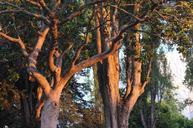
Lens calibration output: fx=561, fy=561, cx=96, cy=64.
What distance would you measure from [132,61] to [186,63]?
18375 mm

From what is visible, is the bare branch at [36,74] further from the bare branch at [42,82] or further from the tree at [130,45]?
the tree at [130,45]

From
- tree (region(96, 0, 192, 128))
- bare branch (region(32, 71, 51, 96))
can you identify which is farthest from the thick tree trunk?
tree (region(96, 0, 192, 128))

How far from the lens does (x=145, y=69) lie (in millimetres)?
24328

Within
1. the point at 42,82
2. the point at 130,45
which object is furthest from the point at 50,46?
the point at 130,45

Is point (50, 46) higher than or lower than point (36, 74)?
higher

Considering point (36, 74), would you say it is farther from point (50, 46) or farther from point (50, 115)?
point (50, 115)

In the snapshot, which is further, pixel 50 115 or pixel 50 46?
pixel 50 46

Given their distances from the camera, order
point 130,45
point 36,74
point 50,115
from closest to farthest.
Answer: point 50,115 < point 36,74 < point 130,45

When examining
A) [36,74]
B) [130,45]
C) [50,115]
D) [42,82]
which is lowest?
[50,115]

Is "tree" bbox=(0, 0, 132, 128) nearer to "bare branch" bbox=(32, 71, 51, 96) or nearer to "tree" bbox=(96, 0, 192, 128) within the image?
"bare branch" bbox=(32, 71, 51, 96)

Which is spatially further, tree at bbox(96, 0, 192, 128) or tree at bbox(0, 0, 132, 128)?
tree at bbox(96, 0, 192, 128)

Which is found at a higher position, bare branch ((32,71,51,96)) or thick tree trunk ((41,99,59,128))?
bare branch ((32,71,51,96))

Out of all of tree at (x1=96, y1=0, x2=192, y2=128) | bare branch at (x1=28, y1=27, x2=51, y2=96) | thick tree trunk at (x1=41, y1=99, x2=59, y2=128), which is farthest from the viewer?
tree at (x1=96, y1=0, x2=192, y2=128)

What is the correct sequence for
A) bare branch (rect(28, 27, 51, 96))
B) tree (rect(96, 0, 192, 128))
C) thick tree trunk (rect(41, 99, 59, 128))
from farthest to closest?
tree (rect(96, 0, 192, 128))
bare branch (rect(28, 27, 51, 96))
thick tree trunk (rect(41, 99, 59, 128))
